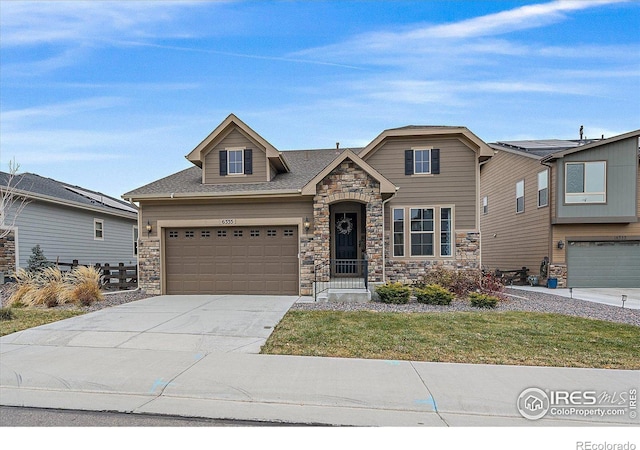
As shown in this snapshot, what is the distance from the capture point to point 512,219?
1755 cm

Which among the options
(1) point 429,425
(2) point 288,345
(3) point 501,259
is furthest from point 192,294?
(3) point 501,259

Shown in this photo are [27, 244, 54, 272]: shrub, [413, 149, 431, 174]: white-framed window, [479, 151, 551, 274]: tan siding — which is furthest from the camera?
[479, 151, 551, 274]: tan siding

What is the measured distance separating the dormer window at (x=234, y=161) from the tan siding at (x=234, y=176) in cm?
13

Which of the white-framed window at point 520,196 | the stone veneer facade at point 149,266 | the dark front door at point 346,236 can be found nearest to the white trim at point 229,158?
the stone veneer facade at point 149,266

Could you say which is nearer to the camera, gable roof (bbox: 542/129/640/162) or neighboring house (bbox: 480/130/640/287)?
gable roof (bbox: 542/129/640/162)

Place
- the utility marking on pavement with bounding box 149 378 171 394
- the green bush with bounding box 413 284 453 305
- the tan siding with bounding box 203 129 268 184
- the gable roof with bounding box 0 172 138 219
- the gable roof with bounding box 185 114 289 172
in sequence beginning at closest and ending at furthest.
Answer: the utility marking on pavement with bounding box 149 378 171 394
the green bush with bounding box 413 284 453 305
the gable roof with bounding box 185 114 289 172
the tan siding with bounding box 203 129 268 184
the gable roof with bounding box 0 172 138 219

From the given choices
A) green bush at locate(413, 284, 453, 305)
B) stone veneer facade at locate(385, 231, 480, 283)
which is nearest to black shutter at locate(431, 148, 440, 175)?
stone veneer facade at locate(385, 231, 480, 283)

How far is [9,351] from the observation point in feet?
18.3

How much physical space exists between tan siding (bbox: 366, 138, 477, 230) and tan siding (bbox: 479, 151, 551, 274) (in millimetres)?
4638

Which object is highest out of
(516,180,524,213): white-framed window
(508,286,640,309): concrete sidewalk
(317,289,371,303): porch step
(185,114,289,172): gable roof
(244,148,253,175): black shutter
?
(185,114,289,172): gable roof

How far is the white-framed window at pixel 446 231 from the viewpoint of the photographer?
1242 cm

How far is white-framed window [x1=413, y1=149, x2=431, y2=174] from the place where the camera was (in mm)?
12773

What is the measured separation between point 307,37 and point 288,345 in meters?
8.55

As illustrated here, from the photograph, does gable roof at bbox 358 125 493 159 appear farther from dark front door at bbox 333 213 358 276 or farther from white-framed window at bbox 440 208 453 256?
dark front door at bbox 333 213 358 276
